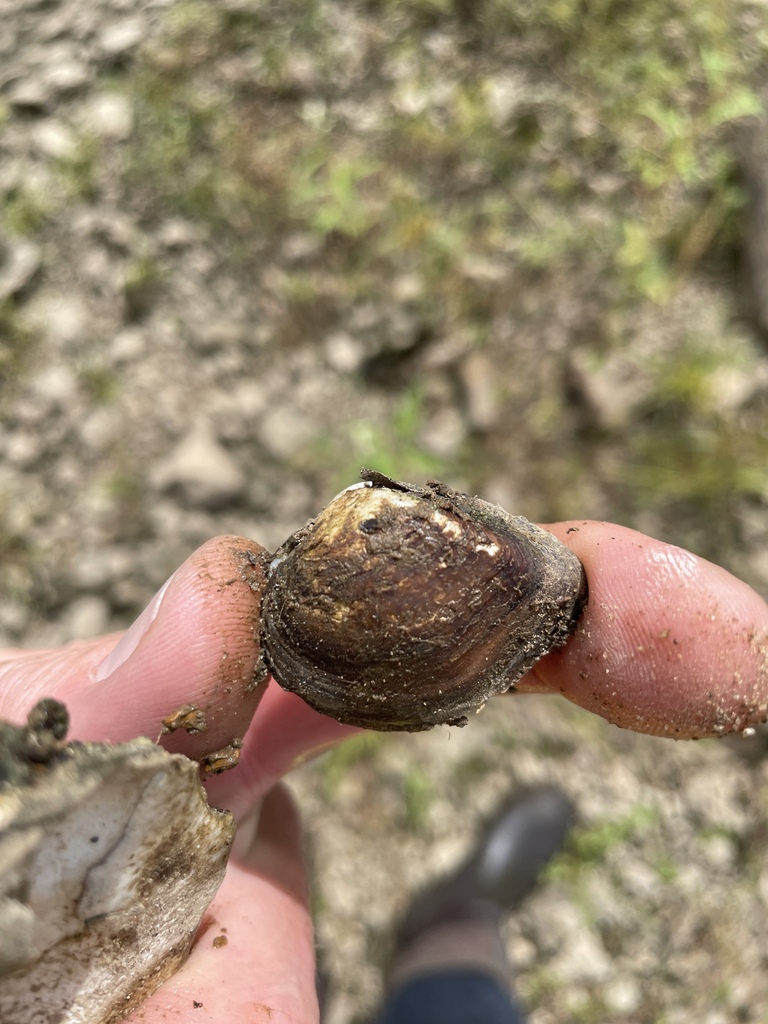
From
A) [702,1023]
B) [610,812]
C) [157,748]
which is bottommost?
[702,1023]

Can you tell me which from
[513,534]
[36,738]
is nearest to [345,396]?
[513,534]

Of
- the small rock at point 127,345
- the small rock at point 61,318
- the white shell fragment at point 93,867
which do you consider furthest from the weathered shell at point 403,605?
the small rock at point 61,318

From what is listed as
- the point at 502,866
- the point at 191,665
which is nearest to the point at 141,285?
the point at 191,665

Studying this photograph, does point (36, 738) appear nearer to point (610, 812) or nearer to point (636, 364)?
point (610, 812)

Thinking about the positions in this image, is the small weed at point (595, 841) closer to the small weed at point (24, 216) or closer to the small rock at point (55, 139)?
the small weed at point (24, 216)

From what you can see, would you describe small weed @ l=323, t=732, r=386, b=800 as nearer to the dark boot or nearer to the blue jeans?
the dark boot

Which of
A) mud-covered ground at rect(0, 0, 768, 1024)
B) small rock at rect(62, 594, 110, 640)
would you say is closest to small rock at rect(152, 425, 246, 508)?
mud-covered ground at rect(0, 0, 768, 1024)

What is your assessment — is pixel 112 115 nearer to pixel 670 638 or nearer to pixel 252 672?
pixel 252 672
